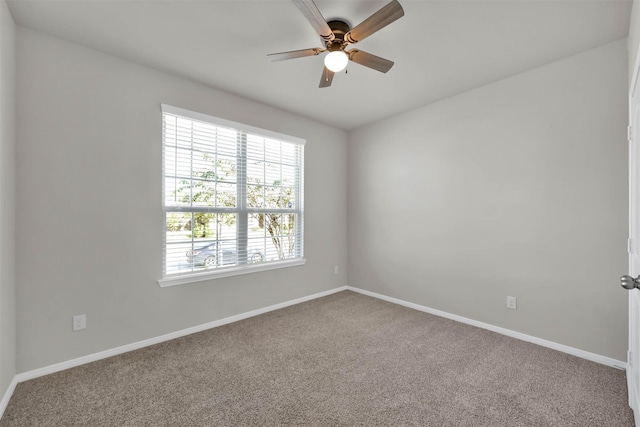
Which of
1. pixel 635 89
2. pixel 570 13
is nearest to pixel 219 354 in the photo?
pixel 635 89

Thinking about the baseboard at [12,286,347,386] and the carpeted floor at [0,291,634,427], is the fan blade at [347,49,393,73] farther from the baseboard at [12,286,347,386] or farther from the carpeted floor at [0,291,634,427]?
the baseboard at [12,286,347,386]

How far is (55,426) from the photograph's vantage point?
5.40 feet

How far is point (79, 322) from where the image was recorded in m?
2.32

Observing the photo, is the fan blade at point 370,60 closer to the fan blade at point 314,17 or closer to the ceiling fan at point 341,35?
the ceiling fan at point 341,35

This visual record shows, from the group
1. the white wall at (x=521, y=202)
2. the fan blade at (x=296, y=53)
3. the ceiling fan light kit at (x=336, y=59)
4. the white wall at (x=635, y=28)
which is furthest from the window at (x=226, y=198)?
the white wall at (x=635, y=28)

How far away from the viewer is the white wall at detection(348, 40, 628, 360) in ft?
7.63

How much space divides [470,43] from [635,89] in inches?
42.5

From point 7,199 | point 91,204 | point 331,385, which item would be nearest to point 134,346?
point 91,204

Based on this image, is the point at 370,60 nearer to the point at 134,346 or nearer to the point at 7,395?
the point at 134,346

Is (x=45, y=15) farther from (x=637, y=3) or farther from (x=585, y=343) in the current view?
(x=585, y=343)

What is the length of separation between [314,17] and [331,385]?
2377 mm

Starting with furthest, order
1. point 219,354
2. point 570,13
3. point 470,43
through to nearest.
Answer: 1. point 219,354
2. point 470,43
3. point 570,13

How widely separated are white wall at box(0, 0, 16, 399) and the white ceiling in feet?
0.87

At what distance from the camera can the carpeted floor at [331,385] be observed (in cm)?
172
